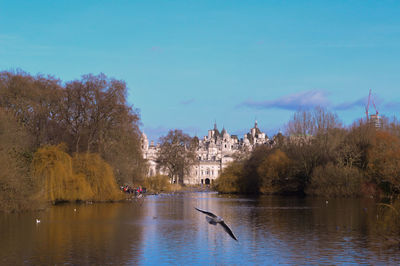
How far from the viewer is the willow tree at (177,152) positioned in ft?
283

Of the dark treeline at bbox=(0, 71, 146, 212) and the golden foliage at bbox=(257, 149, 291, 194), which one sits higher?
the dark treeline at bbox=(0, 71, 146, 212)

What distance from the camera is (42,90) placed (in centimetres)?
4456

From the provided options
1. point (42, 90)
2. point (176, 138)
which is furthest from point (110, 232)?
point (176, 138)

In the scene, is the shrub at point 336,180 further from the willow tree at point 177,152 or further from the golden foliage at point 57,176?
the willow tree at point 177,152

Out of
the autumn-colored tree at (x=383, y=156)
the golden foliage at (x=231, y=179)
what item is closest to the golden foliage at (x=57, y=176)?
the autumn-colored tree at (x=383, y=156)

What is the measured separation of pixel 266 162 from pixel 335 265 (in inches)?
1953

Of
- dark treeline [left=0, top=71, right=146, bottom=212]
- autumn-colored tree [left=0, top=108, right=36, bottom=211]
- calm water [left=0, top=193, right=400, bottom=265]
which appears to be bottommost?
calm water [left=0, top=193, right=400, bottom=265]

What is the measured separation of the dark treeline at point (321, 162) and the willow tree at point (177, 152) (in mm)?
11447

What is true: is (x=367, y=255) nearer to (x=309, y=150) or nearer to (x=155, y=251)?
(x=155, y=251)

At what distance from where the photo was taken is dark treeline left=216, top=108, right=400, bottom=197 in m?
51.9

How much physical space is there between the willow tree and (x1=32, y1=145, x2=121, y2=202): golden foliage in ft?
136

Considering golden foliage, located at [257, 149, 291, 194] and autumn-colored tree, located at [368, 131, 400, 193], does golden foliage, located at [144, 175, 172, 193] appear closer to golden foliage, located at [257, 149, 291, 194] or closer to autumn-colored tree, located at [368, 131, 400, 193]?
golden foliage, located at [257, 149, 291, 194]

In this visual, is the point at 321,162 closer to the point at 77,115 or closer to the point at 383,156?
the point at 383,156

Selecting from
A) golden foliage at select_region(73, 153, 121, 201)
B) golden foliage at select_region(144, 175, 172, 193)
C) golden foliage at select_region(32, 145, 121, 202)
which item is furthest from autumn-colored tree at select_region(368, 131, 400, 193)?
golden foliage at select_region(144, 175, 172, 193)
